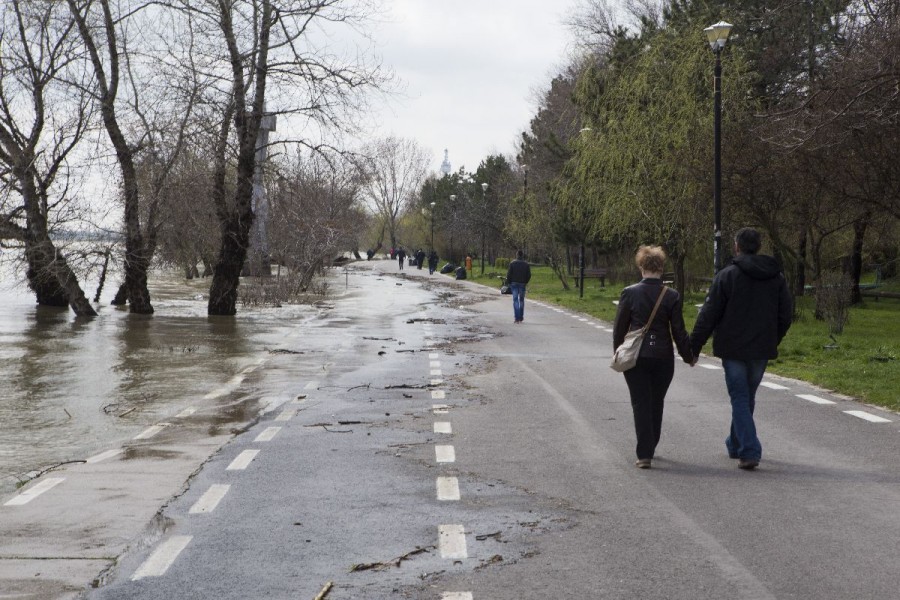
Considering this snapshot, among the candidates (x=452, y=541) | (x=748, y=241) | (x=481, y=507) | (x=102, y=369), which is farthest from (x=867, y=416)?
(x=102, y=369)

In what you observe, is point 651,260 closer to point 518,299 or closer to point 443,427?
point 443,427

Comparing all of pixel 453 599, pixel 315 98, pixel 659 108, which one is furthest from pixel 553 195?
pixel 453 599

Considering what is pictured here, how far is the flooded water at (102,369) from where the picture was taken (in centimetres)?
966

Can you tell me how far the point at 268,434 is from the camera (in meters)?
9.56

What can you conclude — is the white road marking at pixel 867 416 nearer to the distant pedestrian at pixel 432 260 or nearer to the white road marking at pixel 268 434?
the white road marking at pixel 268 434

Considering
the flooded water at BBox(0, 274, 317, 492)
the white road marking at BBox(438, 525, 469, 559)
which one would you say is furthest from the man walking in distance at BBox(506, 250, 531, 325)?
the white road marking at BBox(438, 525, 469, 559)

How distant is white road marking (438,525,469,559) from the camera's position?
5617 millimetres

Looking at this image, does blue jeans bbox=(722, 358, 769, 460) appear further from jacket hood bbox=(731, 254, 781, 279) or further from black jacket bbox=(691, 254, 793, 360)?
jacket hood bbox=(731, 254, 781, 279)

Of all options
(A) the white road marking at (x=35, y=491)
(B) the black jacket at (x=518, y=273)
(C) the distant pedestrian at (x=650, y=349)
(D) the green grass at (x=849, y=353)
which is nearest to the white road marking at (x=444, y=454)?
(C) the distant pedestrian at (x=650, y=349)

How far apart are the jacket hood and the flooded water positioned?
525cm

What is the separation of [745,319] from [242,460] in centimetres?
387

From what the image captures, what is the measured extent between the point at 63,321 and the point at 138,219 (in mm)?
3197

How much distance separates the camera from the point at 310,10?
2570 centimetres

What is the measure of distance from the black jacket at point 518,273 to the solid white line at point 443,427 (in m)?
15.8
